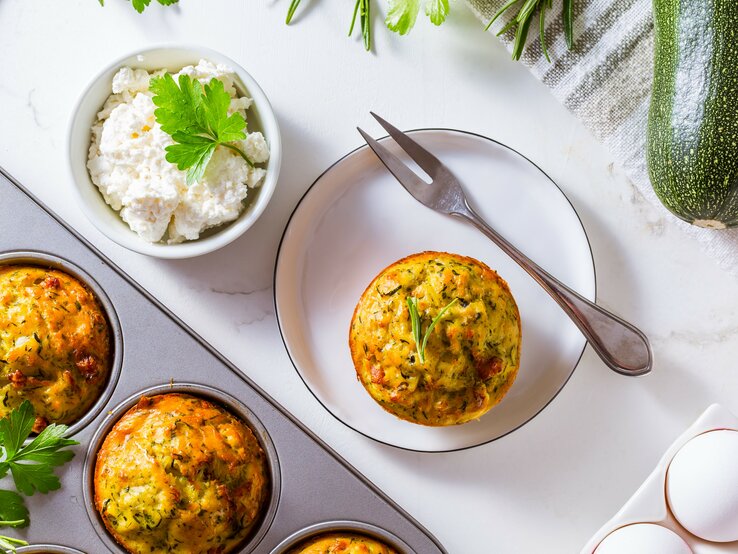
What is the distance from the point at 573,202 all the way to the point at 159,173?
4.75ft

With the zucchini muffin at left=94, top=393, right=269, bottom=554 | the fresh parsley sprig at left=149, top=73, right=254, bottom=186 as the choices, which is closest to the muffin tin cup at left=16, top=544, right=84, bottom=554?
the zucchini muffin at left=94, top=393, right=269, bottom=554

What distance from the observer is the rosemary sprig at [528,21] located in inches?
107

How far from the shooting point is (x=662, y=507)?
8.68 feet

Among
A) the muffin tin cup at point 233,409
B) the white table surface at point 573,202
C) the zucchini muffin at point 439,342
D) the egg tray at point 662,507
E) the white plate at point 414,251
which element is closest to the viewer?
the zucchini muffin at point 439,342

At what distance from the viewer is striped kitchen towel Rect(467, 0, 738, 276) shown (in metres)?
2.82

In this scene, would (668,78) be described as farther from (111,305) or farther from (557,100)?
(111,305)

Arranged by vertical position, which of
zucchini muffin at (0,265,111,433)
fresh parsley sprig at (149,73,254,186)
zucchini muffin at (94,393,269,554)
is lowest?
zucchini muffin at (94,393,269,554)

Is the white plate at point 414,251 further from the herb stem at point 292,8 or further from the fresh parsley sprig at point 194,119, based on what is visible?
the herb stem at point 292,8

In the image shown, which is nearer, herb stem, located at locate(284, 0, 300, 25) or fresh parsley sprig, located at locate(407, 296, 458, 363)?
fresh parsley sprig, located at locate(407, 296, 458, 363)

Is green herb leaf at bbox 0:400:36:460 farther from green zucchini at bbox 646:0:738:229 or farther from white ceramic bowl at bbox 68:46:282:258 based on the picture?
green zucchini at bbox 646:0:738:229

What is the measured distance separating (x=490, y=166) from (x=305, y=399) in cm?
106

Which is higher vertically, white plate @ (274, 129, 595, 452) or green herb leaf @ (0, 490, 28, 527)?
white plate @ (274, 129, 595, 452)

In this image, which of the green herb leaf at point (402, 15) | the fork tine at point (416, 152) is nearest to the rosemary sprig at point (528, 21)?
the green herb leaf at point (402, 15)

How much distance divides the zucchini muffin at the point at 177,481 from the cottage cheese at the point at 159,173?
1.94 feet
